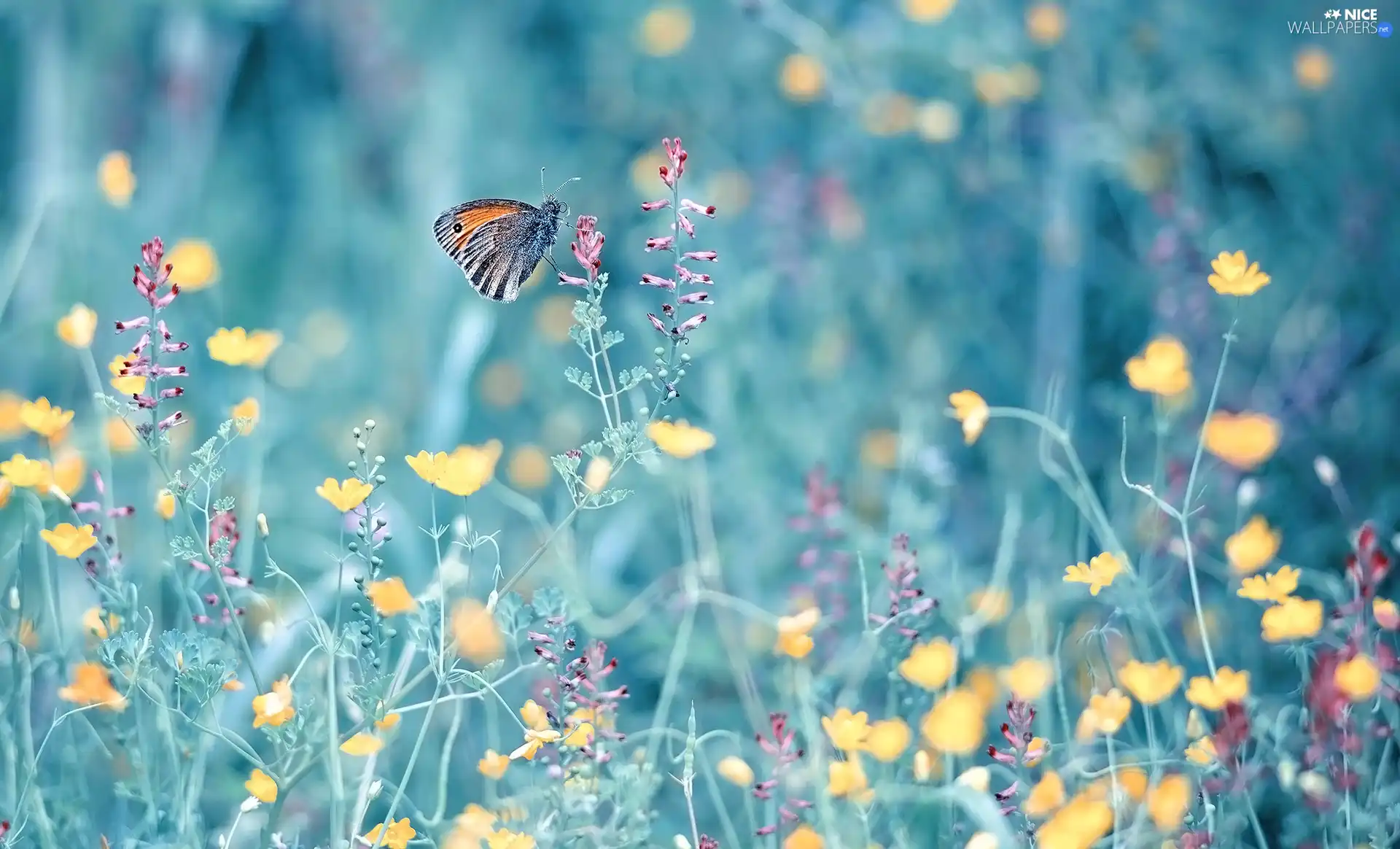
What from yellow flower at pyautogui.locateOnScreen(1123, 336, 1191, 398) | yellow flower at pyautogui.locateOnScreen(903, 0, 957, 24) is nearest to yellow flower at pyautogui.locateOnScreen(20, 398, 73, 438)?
yellow flower at pyautogui.locateOnScreen(1123, 336, 1191, 398)

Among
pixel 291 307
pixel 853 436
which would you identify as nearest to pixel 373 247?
pixel 291 307

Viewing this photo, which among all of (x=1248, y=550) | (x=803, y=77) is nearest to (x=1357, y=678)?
(x=1248, y=550)

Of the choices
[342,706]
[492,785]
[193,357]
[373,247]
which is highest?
[373,247]

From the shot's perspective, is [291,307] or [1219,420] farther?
[291,307]

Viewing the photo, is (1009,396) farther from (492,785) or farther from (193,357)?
(193,357)

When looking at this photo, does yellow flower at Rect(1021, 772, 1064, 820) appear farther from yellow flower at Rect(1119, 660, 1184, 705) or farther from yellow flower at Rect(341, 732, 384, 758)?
yellow flower at Rect(341, 732, 384, 758)

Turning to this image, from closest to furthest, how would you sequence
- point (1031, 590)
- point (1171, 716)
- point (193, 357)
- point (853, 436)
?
point (1171, 716)
point (1031, 590)
point (853, 436)
point (193, 357)

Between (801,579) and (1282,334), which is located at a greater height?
(1282,334)

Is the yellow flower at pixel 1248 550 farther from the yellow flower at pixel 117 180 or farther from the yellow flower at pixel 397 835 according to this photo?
the yellow flower at pixel 117 180
